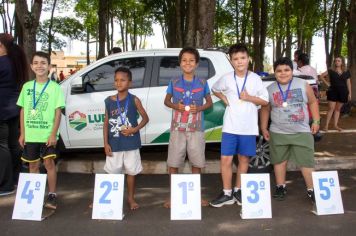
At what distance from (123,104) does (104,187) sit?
3.07ft

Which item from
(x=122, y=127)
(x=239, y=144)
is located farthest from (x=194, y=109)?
(x=122, y=127)

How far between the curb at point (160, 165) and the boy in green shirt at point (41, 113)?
1845mm

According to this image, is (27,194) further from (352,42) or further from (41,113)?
(352,42)

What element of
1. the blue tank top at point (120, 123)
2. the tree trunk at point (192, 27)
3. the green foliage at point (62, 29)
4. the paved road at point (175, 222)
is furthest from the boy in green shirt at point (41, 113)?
the green foliage at point (62, 29)

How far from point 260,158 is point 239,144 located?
4.45 feet

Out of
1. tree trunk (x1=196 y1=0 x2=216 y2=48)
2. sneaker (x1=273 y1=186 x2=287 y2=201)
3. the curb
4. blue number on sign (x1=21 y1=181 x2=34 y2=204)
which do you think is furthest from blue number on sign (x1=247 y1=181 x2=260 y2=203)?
tree trunk (x1=196 y1=0 x2=216 y2=48)

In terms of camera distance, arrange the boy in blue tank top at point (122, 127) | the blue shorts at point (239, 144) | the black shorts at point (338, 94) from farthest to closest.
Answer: the black shorts at point (338, 94) < the blue shorts at point (239, 144) < the boy in blue tank top at point (122, 127)

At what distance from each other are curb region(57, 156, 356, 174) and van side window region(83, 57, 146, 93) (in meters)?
1.24

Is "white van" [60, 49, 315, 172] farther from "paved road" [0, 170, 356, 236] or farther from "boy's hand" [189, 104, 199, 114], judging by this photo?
"boy's hand" [189, 104, 199, 114]

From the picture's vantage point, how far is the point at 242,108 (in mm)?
4867

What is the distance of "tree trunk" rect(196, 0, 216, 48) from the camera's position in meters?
8.84

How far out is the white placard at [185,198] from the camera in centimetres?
459

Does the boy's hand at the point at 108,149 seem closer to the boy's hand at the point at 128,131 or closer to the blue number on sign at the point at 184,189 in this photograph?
the boy's hand at the point at 128,131

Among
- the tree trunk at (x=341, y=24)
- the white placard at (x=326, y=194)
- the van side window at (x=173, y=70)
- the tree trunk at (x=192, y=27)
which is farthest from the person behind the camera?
the tree trunk at (x=341, y=24)
